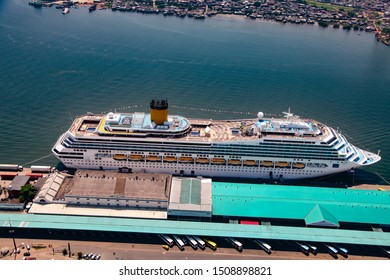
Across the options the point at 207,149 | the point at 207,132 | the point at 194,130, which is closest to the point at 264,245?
the point at 207,149

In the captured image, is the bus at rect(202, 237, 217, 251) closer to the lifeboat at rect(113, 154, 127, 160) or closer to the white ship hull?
the white ship hull

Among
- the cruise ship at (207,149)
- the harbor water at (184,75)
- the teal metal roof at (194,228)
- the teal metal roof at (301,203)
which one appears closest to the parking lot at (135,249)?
the teal metal roof at (194,228)

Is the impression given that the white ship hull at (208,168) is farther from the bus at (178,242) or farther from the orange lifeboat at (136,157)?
the bus at (178,242)

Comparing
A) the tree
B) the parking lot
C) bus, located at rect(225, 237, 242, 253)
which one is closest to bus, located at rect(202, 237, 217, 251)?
the parking lot

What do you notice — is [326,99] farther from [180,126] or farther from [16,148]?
[16,148]

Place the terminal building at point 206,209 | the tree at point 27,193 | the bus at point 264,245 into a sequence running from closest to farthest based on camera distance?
the bus at point 264,245, the terminal building at point 206,209, the tree at point 27,193

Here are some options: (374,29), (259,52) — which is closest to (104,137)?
(259,52)
